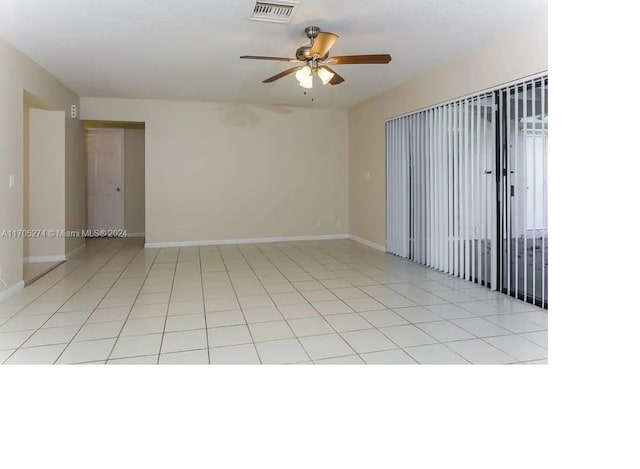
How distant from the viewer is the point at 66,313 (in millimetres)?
3699

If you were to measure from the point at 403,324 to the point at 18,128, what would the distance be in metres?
4.40

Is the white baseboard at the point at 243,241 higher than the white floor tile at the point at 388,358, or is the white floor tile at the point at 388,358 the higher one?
the white baseboard at the point at 243,241

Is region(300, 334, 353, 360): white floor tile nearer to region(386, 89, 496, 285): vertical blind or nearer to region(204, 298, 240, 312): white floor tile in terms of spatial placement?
region(204, 298, 240, 312): white floor tile

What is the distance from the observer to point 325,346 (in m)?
2.91

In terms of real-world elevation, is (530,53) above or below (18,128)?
above

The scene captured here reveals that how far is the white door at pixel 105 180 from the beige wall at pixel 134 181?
10cm

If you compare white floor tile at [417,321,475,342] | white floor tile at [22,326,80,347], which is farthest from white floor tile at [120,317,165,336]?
white floor tile at [417,321,475,342]

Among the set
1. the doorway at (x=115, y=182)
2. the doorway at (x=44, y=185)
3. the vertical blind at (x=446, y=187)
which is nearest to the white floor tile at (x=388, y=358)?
the vertical blind at (x=446, y=187)

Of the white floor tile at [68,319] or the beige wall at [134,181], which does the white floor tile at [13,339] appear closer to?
the white floor tile at [68,319]

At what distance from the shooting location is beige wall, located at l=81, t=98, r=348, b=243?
7586mm

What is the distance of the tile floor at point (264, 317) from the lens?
9.12ft
